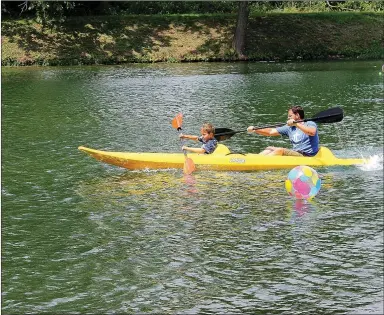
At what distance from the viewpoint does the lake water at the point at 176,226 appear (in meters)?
8.67

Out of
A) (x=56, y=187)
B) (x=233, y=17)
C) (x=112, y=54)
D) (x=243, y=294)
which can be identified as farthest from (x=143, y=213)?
(x=233, y=17)

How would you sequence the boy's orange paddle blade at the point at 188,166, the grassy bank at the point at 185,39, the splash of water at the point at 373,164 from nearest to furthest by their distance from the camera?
the boy's orange paddle blade at the point at 188,166, the splash of water at the point at 373,164, the grassy bank at the point at 185,39

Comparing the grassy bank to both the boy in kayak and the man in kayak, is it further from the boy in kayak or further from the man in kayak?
the man in kayak

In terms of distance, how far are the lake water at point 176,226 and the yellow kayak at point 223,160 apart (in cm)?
17

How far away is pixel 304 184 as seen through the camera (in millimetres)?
12383

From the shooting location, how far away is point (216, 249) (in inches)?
404

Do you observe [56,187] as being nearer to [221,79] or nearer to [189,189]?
[189,189]

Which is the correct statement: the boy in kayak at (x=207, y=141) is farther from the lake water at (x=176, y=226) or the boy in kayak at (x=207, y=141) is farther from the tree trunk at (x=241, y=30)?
the tree trunk at (x=241, y=30)

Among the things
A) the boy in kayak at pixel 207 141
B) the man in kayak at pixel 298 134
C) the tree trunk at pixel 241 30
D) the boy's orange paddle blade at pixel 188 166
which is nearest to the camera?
the boy's orange paddle blade at pixel 188 166

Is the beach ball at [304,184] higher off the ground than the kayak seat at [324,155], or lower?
lower

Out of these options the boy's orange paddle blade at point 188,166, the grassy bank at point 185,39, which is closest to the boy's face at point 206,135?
the boy's orange paddle blade at point 188,166

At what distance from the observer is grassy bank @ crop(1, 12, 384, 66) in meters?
38.1

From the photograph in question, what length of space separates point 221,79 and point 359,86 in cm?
557

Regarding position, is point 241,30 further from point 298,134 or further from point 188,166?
point 188,166
